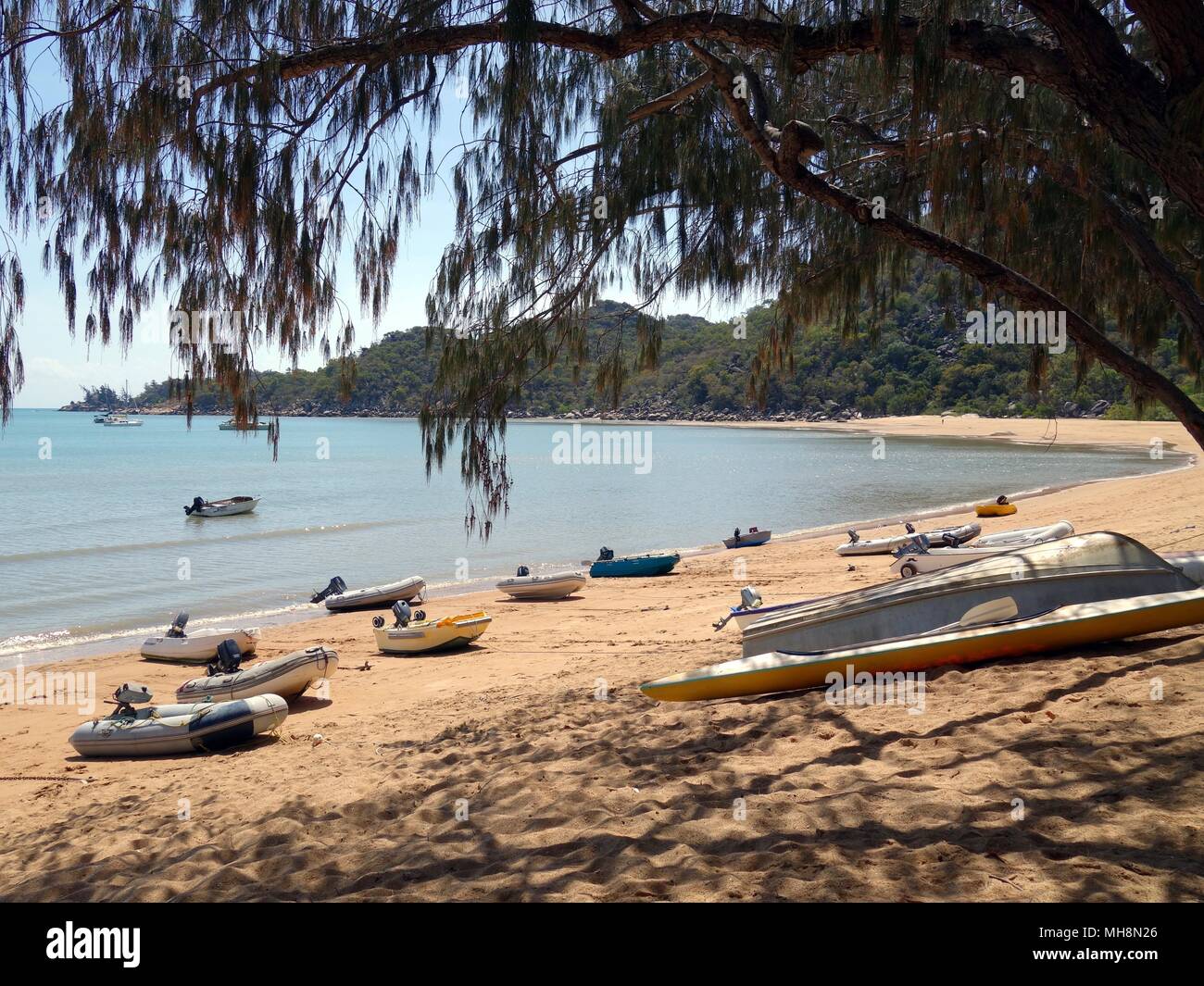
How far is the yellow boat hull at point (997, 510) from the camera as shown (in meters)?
20.5

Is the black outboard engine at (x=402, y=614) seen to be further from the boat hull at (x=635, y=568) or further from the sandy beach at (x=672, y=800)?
the boat hull at (x=635, y=568)

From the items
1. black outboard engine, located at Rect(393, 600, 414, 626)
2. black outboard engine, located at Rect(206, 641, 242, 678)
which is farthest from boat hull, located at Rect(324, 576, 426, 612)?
black outboard engine, located at Rect(206, 641, 242, 678)

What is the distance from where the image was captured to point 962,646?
5.11m

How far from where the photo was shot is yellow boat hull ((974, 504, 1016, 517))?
20500 millimetres

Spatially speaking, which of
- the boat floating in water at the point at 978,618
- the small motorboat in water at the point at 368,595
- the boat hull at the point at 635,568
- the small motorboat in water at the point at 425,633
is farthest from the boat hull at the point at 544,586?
the boat floating in water at the point at 978,618

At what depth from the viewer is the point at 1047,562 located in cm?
543

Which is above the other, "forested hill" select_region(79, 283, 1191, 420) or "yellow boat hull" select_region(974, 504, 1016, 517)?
"forested hill" select_region(79, 283, 1191, 420)

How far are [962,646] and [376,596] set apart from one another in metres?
11.0

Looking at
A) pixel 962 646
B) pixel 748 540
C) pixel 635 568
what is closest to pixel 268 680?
pixel 962 646

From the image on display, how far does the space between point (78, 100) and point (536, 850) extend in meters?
3.42

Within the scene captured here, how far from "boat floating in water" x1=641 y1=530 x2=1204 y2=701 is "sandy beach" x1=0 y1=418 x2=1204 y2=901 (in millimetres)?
135

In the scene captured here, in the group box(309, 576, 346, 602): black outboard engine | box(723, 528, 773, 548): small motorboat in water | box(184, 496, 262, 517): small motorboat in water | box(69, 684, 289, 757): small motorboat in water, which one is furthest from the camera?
box(184, 496, 262, 517): small motorboat in water

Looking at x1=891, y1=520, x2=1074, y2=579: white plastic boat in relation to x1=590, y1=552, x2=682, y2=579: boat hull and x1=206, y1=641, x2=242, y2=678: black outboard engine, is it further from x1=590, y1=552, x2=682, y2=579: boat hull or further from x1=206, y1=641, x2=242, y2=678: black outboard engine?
x1=206, y1=641, x2=242, y2=678: black outboard engine
